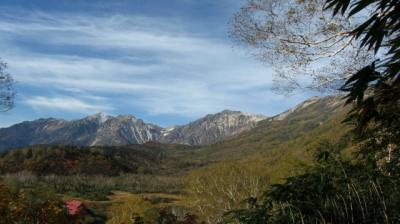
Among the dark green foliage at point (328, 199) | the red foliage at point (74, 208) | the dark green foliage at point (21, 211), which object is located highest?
the dark green foliage at point (328, 199)

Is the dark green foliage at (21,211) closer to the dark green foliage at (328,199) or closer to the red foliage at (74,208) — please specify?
the red foliage at (74,208)

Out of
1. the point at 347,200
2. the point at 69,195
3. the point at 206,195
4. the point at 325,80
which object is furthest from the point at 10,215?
the point at 69,195

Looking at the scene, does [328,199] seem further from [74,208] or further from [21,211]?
[74,208]

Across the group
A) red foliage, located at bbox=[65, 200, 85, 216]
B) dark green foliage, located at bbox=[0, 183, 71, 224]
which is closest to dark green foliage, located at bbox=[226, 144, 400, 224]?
dark green foliage, located at bbox=[0, 183, 71, 224]

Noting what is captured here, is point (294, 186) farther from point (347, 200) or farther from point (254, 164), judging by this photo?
point (254, 164)

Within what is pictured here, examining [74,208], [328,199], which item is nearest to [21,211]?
[328,199]

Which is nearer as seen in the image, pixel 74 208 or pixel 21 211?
pixel 21 211

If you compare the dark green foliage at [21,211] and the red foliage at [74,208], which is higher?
the dark green foliage at [21,211]

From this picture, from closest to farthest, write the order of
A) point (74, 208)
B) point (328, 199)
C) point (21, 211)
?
point (328, 199) → point (21, 211) → point (74, 208)

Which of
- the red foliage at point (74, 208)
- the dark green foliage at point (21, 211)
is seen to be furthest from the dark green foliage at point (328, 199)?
the red foliage at point (74, 208)

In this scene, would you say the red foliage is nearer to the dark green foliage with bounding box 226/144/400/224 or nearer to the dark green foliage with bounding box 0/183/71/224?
the dark green foliage with bounding box 0/183/71/224

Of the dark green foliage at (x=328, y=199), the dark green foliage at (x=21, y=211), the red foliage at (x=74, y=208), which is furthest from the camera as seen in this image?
the red foliage at (x=74, y=208)

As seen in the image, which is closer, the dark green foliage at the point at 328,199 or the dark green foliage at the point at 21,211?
the dark green foliage at the point at 328,199

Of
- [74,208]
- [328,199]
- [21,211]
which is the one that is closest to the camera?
[328,199]
